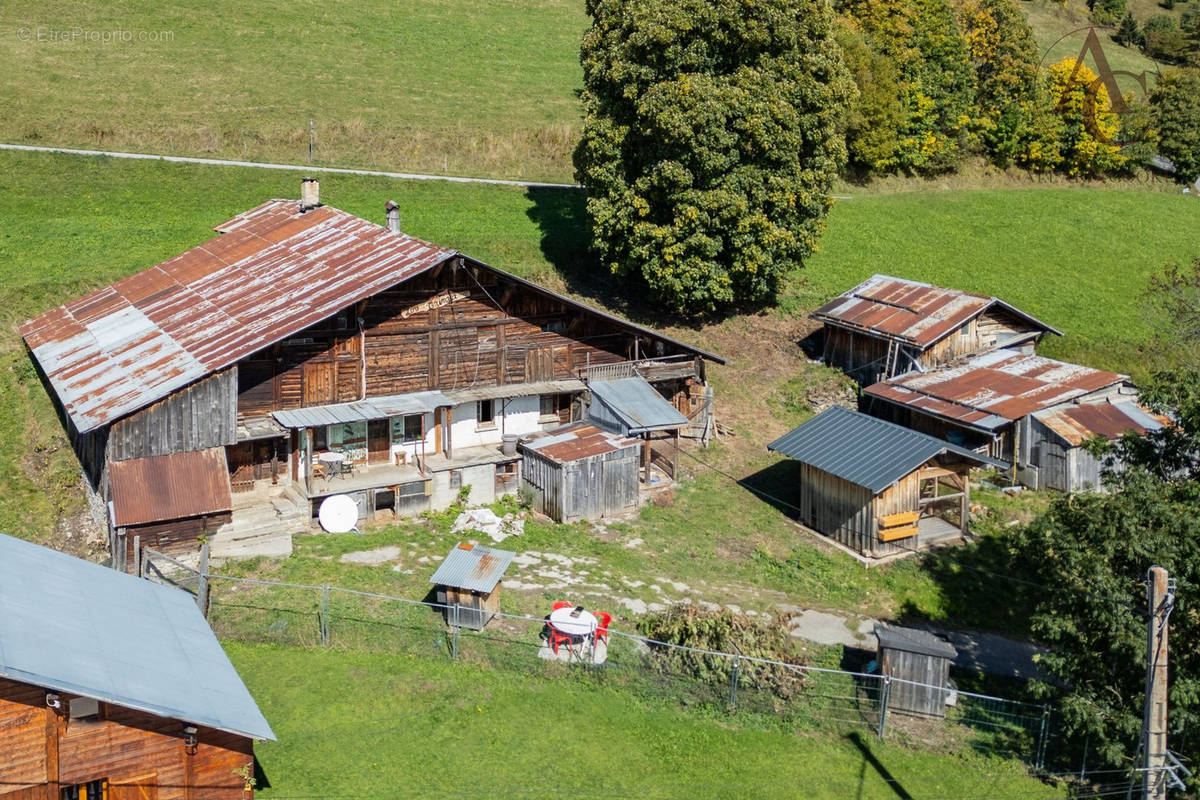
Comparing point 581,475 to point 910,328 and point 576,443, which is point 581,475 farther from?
point 910,328

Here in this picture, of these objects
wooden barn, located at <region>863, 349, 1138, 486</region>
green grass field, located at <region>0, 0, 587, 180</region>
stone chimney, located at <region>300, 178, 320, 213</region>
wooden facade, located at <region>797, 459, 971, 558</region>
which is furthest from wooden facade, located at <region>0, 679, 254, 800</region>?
green grass field, located at <region>0, 0, 587, 180</region>

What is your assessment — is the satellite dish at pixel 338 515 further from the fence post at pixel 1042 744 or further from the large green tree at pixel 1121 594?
the fence post at pixel 1042 744

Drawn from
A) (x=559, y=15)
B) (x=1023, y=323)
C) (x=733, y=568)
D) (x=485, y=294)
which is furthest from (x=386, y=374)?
(x=559, y=15)

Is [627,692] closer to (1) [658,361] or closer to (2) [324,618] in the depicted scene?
(2) [324,618]

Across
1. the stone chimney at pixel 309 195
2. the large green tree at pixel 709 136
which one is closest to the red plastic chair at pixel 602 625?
the large green tree at pixel 709 136

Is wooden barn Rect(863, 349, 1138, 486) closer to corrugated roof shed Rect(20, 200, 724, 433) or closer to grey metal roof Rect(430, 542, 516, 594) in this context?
corrugated roof shed Rect(20, 200, 724, 433)

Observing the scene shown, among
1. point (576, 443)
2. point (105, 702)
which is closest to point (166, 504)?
point (576, 443)

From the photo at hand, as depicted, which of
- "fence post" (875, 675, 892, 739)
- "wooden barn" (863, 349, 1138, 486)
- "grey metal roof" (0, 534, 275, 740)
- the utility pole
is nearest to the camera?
"grey metal roof" (0, 534, 275, 740)
